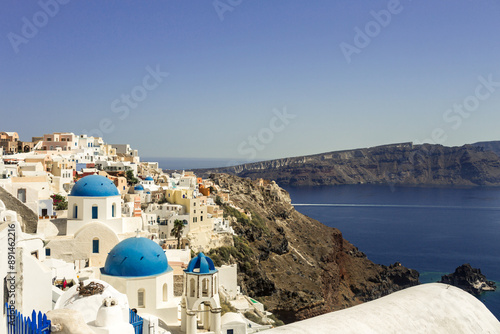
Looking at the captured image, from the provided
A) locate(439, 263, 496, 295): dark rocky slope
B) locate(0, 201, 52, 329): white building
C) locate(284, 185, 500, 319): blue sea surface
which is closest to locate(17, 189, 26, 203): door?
locate(0, 201, 52, 329): white building

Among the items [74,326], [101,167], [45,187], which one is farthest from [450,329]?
[101,167]

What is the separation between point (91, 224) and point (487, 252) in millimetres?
63823

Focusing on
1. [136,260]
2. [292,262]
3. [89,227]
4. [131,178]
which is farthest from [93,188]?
[292,262]

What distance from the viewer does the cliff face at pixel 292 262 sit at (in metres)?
41.1

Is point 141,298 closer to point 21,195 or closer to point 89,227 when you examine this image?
point 89,227

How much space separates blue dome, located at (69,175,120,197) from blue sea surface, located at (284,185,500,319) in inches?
1413

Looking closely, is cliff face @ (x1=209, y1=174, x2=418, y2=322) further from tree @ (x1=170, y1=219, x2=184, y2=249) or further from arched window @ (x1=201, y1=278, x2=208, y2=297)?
arched window @ (x1=201, y1=278, x2=208, y2=297)

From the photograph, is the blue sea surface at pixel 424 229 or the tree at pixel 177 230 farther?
the blue sea surface at pixel 424 229

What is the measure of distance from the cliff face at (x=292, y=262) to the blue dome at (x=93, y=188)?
15.4m

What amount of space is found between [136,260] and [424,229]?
79.3 metres

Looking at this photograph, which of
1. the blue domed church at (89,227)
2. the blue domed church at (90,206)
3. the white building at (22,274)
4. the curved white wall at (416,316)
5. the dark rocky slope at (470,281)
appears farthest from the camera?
the dark rocky slope at (470,281)

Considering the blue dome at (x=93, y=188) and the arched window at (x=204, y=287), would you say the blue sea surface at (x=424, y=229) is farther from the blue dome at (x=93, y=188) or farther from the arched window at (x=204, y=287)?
the blue dome at (x=93, y=188)

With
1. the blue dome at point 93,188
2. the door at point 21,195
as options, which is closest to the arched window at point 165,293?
the blue dome at point 93,188

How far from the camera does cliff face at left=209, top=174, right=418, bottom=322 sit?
4109cm
